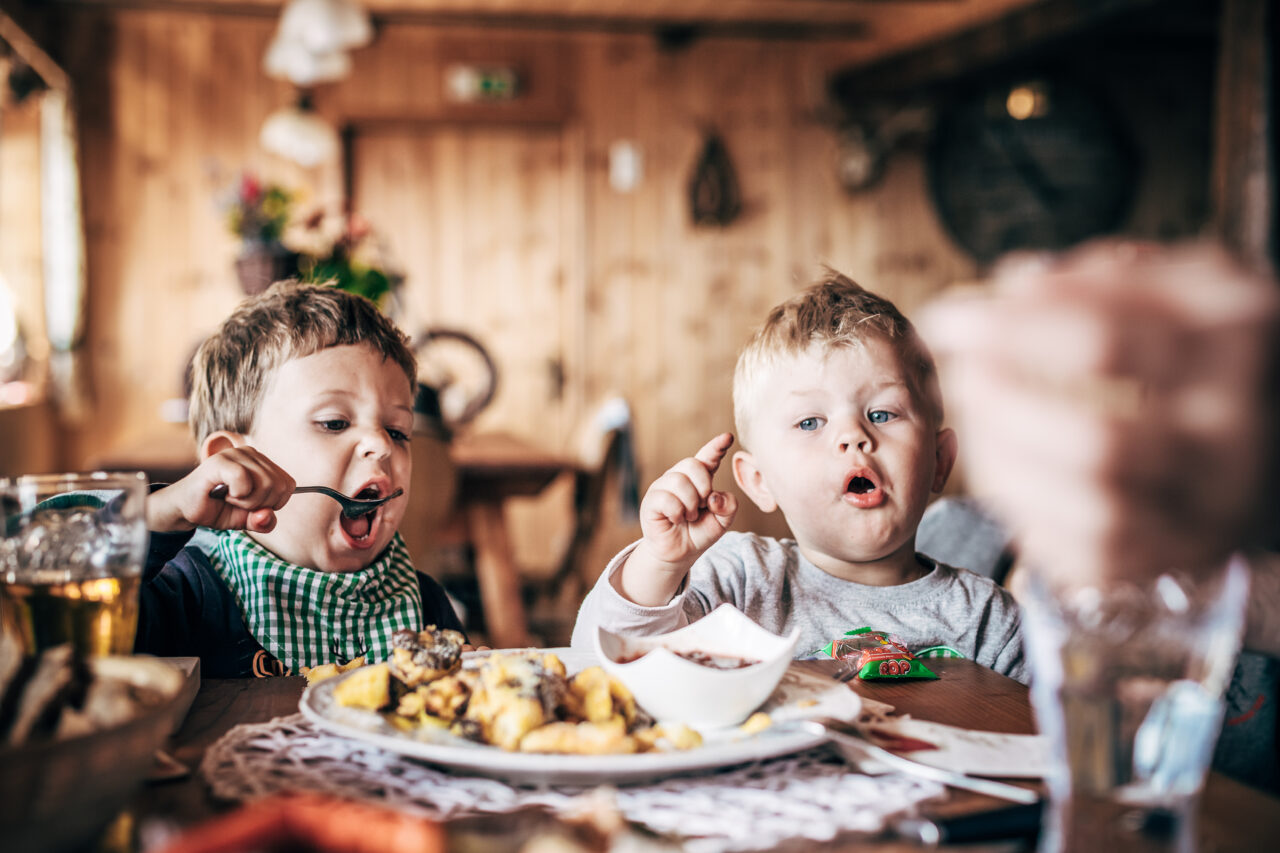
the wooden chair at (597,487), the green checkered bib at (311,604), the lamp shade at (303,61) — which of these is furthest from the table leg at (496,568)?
the green checkered bib at (311,604)

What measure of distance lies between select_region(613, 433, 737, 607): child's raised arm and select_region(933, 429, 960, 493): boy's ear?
0.40 metres

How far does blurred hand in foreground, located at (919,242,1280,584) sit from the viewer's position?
1.34ft

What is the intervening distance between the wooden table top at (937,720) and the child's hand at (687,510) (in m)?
0.14

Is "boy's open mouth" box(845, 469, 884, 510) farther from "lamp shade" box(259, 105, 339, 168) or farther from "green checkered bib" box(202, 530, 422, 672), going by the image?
"lamp shade" box(259, 105, 339, 168)

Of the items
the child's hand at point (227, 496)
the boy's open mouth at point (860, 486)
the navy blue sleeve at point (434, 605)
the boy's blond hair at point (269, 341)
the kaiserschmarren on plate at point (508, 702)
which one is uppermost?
the boy's blond hair at point (269, 341)

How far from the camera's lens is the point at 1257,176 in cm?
280

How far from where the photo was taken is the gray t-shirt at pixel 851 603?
3.70 feet

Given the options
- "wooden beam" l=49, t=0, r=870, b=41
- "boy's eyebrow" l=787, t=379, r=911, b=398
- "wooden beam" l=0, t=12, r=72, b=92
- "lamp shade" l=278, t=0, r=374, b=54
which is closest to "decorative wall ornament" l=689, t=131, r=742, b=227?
"wooden beam" l=49, t=0, r=870, b=41

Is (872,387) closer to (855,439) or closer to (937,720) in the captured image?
(855,439)

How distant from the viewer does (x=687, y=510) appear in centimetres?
90

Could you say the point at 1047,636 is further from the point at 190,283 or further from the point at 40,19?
the point at 40,19

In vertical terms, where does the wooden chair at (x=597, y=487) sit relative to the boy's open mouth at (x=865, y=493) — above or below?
below

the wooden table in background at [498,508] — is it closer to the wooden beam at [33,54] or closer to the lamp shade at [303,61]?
the lamp shade at [303,61]

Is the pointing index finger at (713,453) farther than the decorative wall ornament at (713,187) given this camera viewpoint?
No
